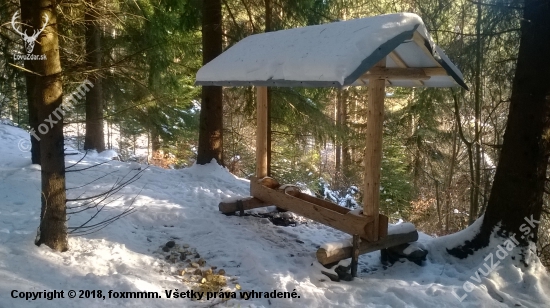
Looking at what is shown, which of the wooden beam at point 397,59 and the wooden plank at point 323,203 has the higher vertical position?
the wooden beam at point 397,59

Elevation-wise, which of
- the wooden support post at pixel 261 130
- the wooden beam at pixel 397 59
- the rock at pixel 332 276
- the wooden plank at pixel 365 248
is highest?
the wooden beam at pixel 397 59

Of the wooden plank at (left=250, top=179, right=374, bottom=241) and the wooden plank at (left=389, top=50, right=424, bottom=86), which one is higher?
the wooden plank at (left=389, top=50, right=424, bottom=86)

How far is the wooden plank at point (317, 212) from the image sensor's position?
520 centimetres

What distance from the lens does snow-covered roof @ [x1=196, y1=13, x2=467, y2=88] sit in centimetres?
431

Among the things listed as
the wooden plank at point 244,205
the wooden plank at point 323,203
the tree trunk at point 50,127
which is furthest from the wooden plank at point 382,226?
the tree trunk at point 50,127

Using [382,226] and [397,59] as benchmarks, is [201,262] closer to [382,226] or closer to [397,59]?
[382,226]

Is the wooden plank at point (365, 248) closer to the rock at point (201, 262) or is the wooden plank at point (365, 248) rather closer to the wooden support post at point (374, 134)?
the wooden support post at point (374, 134)

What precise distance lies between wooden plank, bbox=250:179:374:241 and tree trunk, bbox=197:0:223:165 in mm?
2629

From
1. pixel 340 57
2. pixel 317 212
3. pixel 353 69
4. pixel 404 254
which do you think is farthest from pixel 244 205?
pixel 353 69

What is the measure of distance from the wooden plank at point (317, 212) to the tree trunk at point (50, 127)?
3126 mm

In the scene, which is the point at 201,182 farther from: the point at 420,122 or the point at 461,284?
the point at 420,122

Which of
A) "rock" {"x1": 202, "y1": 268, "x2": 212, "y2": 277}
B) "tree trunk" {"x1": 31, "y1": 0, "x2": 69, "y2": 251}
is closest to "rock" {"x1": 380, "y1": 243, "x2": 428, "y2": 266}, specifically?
"rock" {"x1": 202, "y1": 268, "x2": 212, "y2": 277}

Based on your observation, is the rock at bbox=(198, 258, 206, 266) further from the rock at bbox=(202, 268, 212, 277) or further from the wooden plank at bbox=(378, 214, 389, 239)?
the wooden plank at bbox=(378, 214, 389, 239)

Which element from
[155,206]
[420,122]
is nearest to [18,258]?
[155,206]
